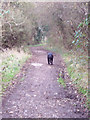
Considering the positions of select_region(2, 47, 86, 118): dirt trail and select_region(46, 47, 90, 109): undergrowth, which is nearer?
select_region(2, 47, 86, 118): dirt trail

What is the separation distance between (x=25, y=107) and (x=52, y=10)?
1692 centimetres

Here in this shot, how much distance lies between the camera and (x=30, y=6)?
2614cm

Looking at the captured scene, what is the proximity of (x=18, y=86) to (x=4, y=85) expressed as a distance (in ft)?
2.21

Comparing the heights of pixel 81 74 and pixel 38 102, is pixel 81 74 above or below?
above

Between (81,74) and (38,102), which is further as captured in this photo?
(81,74)

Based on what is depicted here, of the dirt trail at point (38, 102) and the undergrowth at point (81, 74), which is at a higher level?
the undergrowth at point (81, 74)

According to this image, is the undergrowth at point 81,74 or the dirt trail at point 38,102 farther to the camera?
the undergrowth at point 81,74

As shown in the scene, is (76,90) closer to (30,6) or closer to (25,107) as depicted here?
(25,107)

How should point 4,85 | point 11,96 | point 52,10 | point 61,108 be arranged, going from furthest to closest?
point 52,10, point 4,85, point 11,96, point 61,108

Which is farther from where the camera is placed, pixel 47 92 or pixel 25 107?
pixel 47 92

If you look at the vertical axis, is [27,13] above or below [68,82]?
above

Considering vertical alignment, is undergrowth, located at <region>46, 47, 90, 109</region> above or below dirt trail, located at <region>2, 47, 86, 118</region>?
above

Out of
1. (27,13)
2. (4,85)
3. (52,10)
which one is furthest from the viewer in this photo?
(27,13)

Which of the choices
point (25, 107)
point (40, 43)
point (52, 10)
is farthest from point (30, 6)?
point (25, 107)
